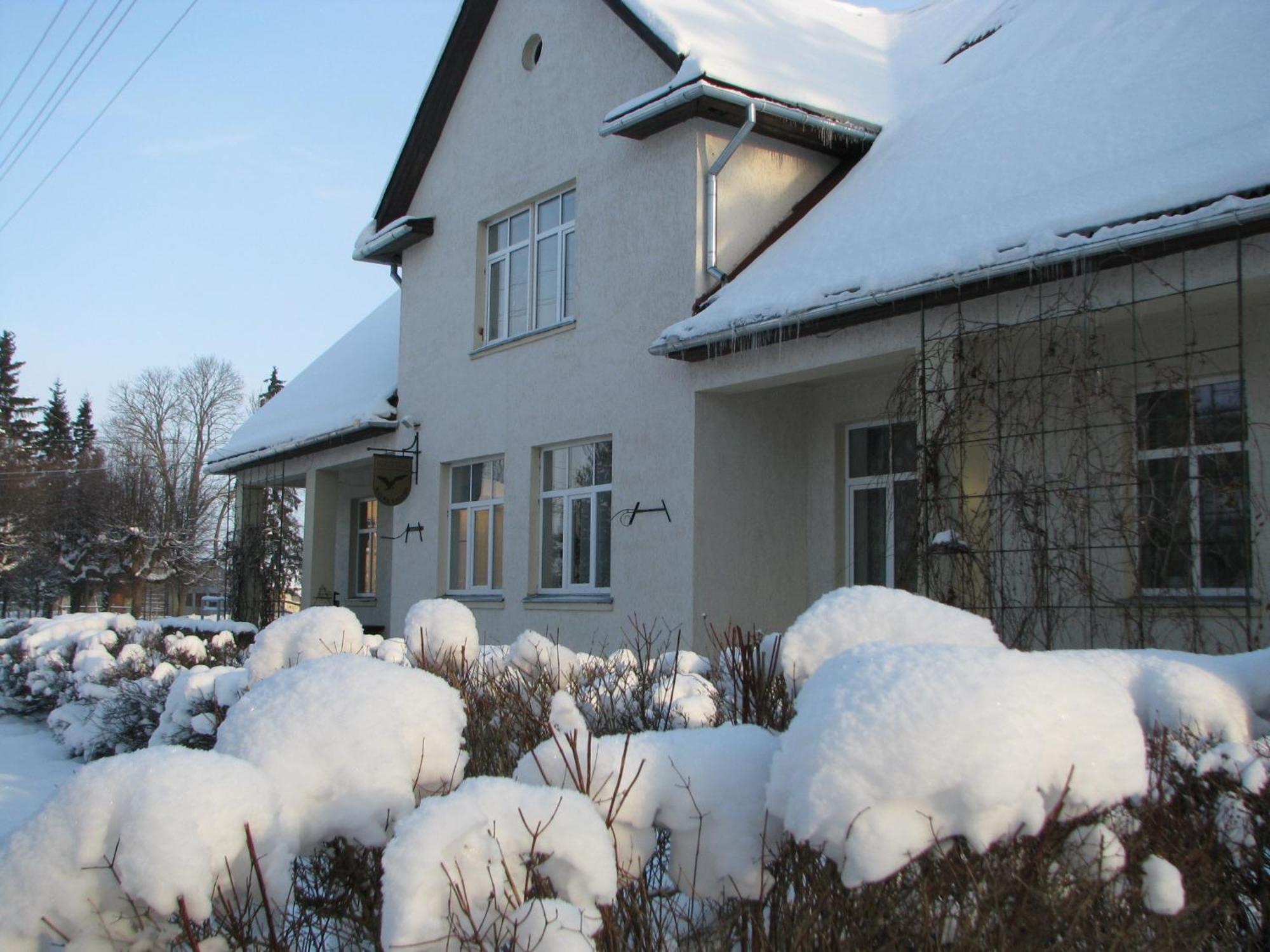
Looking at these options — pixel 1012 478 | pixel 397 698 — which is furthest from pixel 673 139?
pixel 397 698

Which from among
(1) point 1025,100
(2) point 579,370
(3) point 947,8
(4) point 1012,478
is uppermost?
(3) point 947,8

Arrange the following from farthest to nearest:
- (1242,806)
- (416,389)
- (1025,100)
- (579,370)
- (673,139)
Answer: (416,389) < (579,370) < (673,139) < (1025,100) < (1242,806)

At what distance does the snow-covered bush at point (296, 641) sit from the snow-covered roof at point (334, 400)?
923 cm

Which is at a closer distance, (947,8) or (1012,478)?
(1012,478)

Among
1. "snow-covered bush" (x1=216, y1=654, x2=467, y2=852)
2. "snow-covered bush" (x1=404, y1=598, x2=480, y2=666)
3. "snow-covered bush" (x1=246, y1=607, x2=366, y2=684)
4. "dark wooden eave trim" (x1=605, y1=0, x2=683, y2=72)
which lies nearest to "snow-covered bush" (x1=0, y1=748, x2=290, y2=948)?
"snow-covered bush" (x1=216, y1=654, x2=467, y2=852)

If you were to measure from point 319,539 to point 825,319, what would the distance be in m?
10.6

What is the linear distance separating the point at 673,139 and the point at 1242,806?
30.8 feet

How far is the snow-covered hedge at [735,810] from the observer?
2.20m

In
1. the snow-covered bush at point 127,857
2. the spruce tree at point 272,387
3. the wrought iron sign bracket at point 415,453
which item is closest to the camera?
the snow-covered bush at point 127,857

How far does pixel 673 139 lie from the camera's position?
11.2 metres

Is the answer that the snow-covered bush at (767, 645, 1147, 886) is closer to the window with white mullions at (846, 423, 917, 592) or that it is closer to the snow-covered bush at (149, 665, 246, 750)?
the snow-covered bush at (149, 665, 246, 750)

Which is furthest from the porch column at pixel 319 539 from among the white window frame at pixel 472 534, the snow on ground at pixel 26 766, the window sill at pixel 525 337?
the snow on ground at pixel 26 766

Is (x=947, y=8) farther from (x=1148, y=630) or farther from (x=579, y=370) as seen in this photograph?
(x=1148, y=630)

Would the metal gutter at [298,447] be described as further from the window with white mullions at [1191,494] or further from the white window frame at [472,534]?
the window with white mullions at [1191,494]
